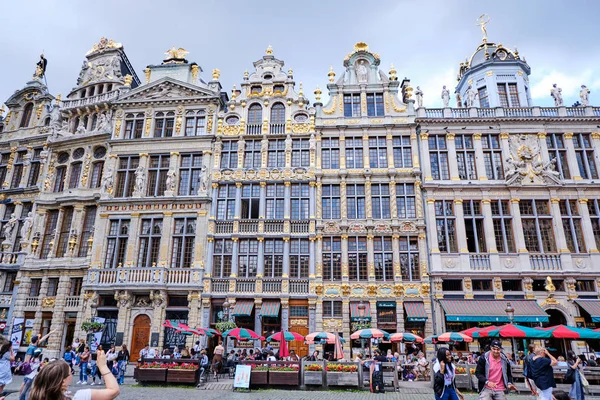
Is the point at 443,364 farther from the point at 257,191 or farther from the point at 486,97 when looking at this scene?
the point at 486,97

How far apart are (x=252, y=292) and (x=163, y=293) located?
19.9ft

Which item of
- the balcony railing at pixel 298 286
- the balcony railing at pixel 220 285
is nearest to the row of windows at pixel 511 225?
the balcony railing at pixel 298 286

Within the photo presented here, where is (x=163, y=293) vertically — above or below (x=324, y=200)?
below

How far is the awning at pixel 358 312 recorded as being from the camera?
2494 centimetres

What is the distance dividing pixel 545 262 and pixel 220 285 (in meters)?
21.4

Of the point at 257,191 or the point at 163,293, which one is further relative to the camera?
the point at 257,191

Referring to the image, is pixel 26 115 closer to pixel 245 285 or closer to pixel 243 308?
pixel 245 285

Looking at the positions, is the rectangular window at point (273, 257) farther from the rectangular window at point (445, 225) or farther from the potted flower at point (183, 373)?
the rectangular window at point (445, 225)

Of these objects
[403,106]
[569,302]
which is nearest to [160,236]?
[403,106]

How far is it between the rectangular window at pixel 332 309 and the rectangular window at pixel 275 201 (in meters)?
6.85

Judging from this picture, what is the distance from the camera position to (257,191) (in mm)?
29297

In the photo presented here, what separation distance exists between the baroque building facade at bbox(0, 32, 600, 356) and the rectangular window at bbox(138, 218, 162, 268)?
0.16 m

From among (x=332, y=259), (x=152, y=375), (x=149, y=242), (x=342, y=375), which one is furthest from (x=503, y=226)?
(x=149, y=242)

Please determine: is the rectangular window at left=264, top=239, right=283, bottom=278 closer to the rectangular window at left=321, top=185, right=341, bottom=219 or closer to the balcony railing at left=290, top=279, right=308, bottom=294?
the balcony railing at left=290, top=279, right=308, bottom=294
